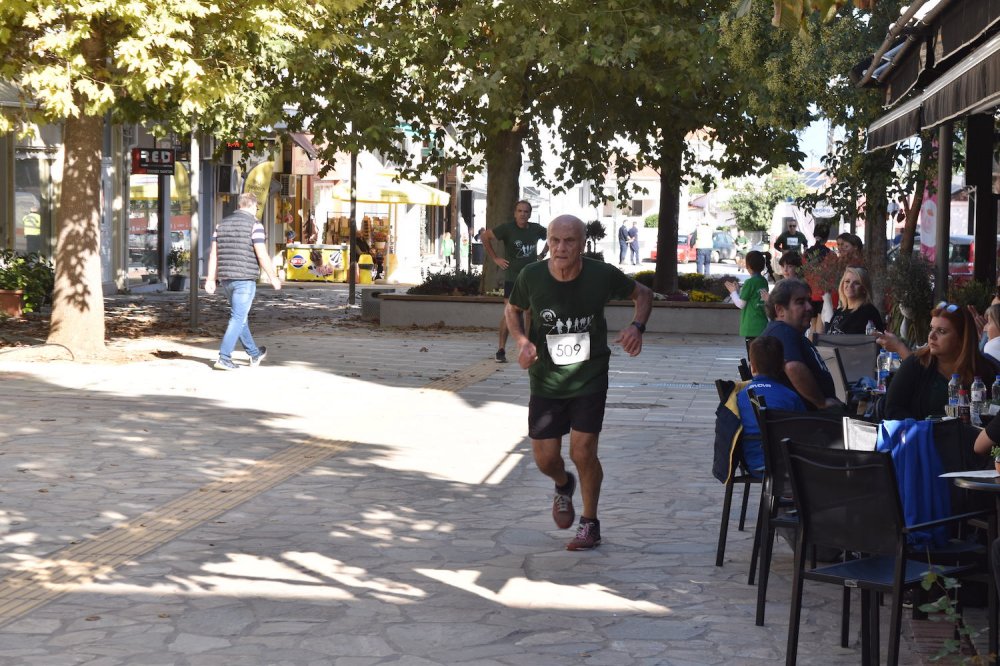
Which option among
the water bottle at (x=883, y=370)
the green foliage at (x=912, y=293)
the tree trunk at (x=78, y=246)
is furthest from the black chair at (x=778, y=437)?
the tree trunk at (x=78, y=246)

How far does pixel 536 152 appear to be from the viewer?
2744cm

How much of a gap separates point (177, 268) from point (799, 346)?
27.3 meters

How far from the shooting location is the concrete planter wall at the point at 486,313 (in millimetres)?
22875

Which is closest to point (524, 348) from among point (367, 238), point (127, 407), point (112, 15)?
point (127, 407)

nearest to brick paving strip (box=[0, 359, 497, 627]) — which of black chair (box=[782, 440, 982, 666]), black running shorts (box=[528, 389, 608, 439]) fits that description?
black running shorts (box=[528, 389, 608, 439])

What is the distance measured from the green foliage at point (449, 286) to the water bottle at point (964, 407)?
17924mm

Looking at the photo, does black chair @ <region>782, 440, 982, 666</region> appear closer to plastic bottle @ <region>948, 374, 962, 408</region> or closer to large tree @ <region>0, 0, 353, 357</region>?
plastic bottle @ <region>948, 374, 962, 408</region>

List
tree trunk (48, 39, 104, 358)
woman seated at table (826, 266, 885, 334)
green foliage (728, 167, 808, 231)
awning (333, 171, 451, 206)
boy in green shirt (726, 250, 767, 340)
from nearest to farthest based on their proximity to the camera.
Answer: woman seated at table (826, 266, 885, 334) < boy in green shirt (726, 250, 767, 340) < tree trunk (48, 39, 104, 358) < awning (333, 171, 451, 206) < green foliage (728, 167, 808, 231)

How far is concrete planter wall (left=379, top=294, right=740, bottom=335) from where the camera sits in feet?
75.0

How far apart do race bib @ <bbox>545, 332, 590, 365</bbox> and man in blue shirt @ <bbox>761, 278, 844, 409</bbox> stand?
2.98ft

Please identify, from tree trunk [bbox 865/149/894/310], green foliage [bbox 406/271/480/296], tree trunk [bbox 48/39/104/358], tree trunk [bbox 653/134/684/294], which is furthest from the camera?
tree trunk [bbox 653/134/684/294]

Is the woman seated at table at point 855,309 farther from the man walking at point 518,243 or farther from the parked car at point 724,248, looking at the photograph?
the parked car at point 724,248

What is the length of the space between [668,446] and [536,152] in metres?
17.0

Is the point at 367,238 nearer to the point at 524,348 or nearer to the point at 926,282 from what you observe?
the point at 926,282
